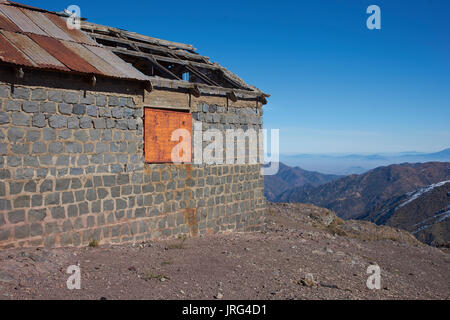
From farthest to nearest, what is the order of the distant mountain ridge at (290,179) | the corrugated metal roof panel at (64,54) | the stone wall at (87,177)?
the distant mountain ridge at (290,179) < the corrugated metal roof panel at (64,54) < the stone wall at (87,177)

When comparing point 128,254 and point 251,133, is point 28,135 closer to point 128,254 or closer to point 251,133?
point 128,254

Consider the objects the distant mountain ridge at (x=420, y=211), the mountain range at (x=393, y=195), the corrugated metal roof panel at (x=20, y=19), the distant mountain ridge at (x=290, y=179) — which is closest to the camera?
the corrugated metal roof panel at (x=20, y=19)

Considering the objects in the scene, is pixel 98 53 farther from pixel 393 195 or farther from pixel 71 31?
pixel 393 195

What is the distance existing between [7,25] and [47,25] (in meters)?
1.15

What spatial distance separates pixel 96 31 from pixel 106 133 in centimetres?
415

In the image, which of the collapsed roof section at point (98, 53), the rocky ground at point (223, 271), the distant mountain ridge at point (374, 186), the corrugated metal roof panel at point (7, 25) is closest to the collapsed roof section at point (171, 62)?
the collapsed roof section at point (98, 53)

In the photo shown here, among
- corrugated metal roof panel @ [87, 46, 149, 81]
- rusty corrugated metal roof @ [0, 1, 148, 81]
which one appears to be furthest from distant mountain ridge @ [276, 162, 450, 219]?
rusty corrugated metal roof @ [0, 1, 148, 81]

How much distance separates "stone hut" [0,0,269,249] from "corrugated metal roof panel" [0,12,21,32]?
33 mm

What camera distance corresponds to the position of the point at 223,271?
655 cm

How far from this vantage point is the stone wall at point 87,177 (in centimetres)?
658

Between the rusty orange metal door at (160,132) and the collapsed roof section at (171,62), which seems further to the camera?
the collapsed roof section at (171,62)

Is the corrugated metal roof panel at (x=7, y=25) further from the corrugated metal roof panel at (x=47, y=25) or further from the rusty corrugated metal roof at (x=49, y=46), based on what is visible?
the corrugated metal roof panel at (x=47, y=25)

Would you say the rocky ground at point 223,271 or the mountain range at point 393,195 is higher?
the rocky ground at point 223,271
